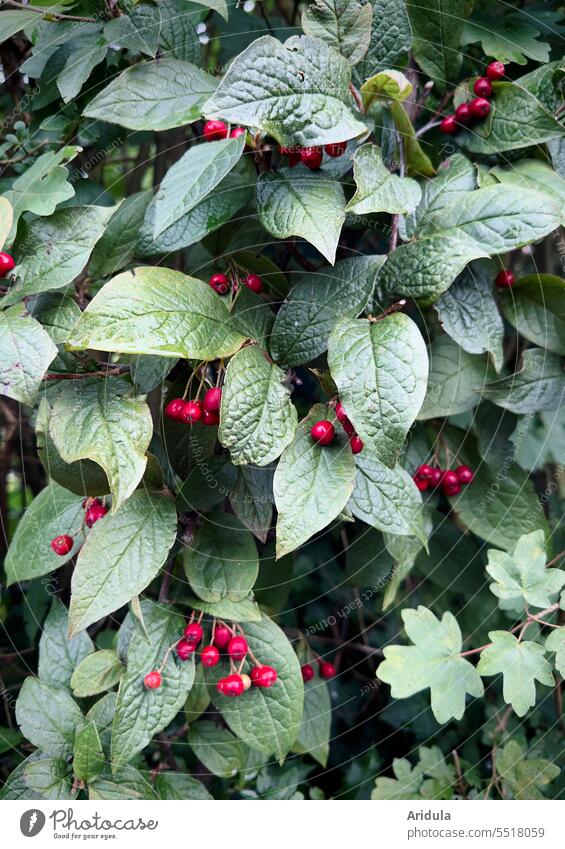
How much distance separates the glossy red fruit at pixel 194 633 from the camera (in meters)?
0.78

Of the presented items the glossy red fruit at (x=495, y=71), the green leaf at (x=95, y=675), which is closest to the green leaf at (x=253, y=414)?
the green leaf at (x=95, y=675)

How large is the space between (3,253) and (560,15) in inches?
30.1

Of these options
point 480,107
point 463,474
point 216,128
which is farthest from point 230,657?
point 480,107

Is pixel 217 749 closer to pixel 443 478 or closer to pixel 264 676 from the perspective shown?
pixel 264 676

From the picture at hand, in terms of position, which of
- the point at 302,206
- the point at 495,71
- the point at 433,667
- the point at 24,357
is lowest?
the point at 433,667

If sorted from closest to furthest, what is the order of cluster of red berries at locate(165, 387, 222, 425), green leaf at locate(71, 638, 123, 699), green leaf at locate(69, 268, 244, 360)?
green leaf at locate(69, 268, 244, 360)
cluster of red berries at locate(165, 387, 222, 425)
green leaf at locate(71, 638, 123, 699)

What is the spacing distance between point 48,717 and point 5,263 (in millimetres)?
506

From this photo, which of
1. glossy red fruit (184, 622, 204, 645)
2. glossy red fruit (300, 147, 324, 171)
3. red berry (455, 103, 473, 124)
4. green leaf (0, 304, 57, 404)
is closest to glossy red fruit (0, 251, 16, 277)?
green leaf (0, 304, 57, 404)

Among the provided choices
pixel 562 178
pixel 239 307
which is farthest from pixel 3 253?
pixel 562 178

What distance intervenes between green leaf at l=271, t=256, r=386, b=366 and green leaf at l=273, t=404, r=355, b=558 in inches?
2.7

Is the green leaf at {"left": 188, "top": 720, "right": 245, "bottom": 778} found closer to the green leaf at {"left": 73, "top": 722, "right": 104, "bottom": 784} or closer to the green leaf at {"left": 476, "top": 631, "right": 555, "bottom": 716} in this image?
the green leaf at {"left": 73, "top": 722, "right": 104, "bottom": 784}

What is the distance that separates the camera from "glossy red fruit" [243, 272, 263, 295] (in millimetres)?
792

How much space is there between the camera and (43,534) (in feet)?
2.82
